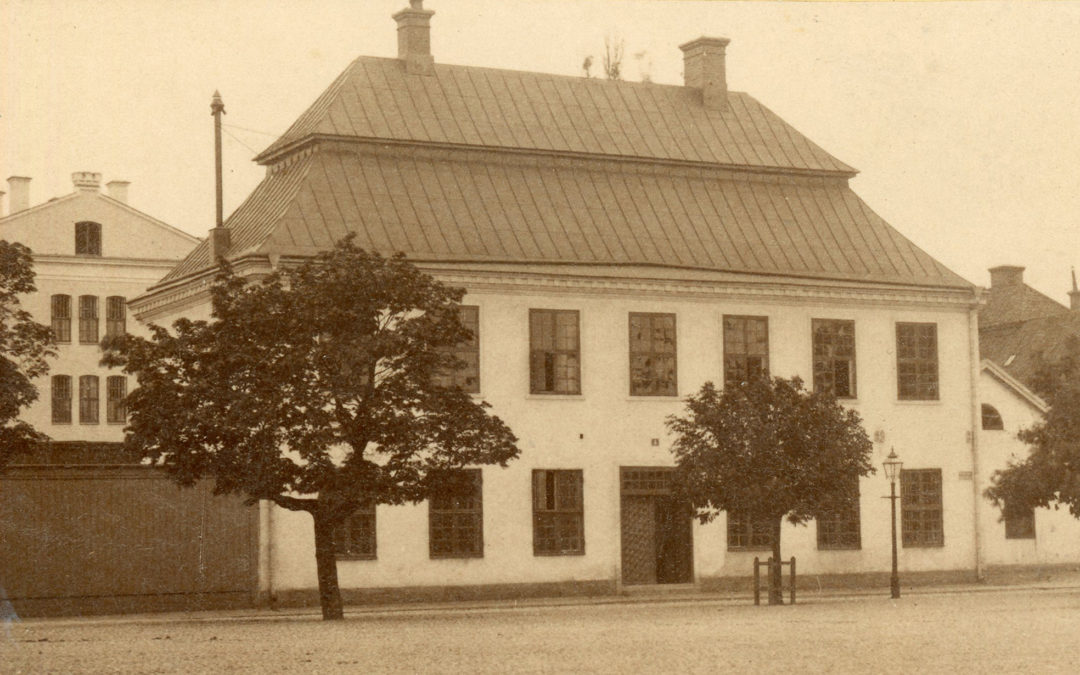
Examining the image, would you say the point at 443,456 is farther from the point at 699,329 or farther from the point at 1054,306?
the point at 1054,306

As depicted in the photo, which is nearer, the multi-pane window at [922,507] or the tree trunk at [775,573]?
the tree trunk at [775,573]

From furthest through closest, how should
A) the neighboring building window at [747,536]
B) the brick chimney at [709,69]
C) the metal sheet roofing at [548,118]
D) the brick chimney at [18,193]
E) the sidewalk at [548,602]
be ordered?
the brick chimney at [18,193] < the brick chimney at [709,69] < the neighboring building window at [747,536] < the metal sheet roofing at [548,118] < the sidewalk at [548,602]

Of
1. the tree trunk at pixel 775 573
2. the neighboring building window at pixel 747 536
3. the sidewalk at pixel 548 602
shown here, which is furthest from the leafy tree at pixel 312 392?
the neighboring building window at pixel 747 536

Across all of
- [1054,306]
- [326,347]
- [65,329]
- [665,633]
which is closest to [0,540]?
[326,347]

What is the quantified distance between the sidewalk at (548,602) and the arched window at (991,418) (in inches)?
218

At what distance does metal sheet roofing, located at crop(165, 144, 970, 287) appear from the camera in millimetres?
40938

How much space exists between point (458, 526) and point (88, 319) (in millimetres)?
30660

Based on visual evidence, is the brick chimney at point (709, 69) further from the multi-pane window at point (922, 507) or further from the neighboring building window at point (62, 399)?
the neighboring building window at point (62, 399)

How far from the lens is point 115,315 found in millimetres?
68250

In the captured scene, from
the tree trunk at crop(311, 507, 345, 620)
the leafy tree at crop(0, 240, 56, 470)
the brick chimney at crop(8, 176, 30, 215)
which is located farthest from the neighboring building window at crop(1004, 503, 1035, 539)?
the brick chimney at crop(8, 176, 30, 215)

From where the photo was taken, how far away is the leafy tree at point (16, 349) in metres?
32.3

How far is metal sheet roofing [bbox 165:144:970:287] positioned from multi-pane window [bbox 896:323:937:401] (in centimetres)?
112

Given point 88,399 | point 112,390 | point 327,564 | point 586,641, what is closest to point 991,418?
point 327,564

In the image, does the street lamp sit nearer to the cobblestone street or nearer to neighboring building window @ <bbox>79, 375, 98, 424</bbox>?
the cobblestone street
